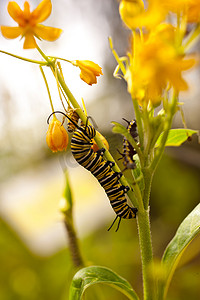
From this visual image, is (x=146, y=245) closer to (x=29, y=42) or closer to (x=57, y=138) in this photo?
(x=57, y=138)

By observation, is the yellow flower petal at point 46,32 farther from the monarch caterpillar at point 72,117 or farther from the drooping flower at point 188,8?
the drooping flower at point 188,8

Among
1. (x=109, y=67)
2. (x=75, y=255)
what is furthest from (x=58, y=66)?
(x=109, y=67)

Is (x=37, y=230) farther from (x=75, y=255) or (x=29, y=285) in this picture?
(x=75, y=255)

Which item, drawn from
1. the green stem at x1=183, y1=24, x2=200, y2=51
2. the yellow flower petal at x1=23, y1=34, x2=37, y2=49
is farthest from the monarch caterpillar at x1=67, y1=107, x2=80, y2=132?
the green stem at x1=183, y1=24, x2=200, y2=51

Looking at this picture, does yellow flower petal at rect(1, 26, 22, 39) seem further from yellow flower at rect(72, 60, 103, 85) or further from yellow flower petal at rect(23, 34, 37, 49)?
yellow flower at rect(72, 60, 103, 85)

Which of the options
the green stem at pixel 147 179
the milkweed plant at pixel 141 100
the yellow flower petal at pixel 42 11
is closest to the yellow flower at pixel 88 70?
the milkweed plant at pixel 141 100

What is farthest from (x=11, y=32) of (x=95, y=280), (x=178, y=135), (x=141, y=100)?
(x=95, y=280)

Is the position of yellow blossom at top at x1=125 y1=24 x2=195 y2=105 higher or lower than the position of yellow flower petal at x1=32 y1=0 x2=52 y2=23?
lower
